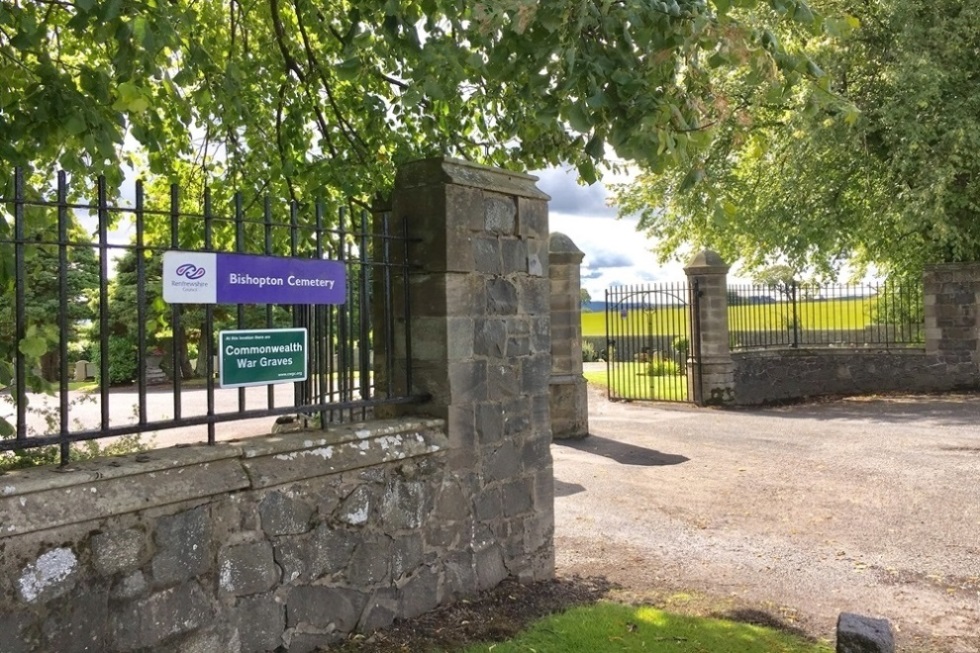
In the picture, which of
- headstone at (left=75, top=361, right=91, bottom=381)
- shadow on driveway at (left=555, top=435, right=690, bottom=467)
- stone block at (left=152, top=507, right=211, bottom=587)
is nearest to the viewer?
stone block at (left=152, top=507, right=211, bottom=587)

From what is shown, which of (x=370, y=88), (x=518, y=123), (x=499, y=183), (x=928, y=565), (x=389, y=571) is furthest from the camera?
(x=370, y=88)

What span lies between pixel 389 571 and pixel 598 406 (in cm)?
1146

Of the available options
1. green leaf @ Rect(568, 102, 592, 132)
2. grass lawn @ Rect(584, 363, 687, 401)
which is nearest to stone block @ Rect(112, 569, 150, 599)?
green leaf @ Rect(568, 102, 592, 132)

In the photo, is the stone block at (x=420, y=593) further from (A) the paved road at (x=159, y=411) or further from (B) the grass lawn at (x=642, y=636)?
(A) the paved road at (x=159, y=411)

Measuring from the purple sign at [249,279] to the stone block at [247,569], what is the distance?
3.83ft

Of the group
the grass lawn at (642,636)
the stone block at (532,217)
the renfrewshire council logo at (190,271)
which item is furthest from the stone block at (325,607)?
the stone block at (532,217)

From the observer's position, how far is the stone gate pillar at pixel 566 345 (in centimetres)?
1138

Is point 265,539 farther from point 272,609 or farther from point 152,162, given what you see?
point 152,162

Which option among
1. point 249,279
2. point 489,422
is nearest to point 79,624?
point 249,279

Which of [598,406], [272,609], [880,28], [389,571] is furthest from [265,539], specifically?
[880,28]

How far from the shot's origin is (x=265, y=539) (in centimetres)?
366

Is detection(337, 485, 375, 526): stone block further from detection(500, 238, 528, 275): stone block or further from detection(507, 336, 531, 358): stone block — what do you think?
detection(500, 238, 528, 275): stone block

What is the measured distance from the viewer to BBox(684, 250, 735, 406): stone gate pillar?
1455 centimetres

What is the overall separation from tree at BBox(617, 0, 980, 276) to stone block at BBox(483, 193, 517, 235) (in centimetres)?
791
